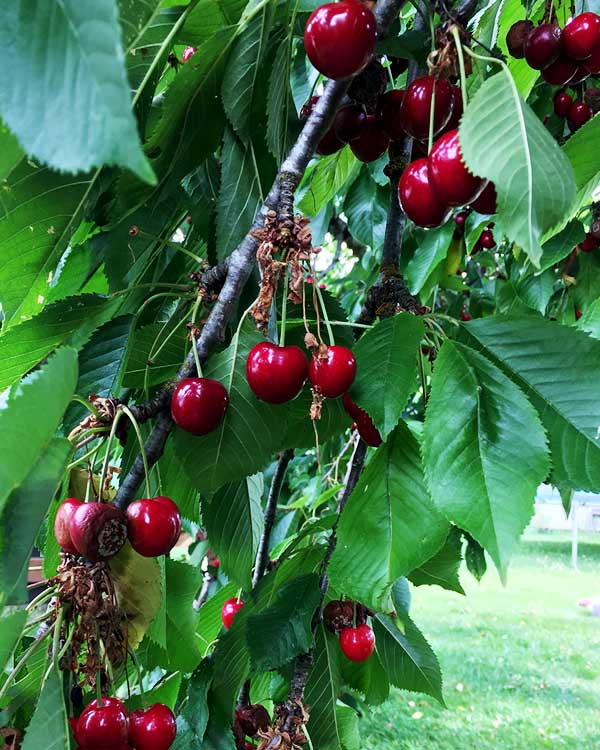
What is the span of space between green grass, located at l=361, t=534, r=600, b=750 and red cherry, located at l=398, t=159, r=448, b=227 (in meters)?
3.15

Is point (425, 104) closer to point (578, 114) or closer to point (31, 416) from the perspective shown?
point (31, 416)

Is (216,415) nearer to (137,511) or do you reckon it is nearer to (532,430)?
(137,511)

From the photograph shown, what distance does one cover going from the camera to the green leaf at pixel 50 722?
0.62 meters

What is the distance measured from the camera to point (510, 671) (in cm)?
600

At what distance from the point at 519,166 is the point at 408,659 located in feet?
2.91

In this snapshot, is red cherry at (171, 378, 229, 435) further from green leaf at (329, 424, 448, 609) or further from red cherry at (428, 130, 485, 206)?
red cherry at (428, 130, 485, 206)

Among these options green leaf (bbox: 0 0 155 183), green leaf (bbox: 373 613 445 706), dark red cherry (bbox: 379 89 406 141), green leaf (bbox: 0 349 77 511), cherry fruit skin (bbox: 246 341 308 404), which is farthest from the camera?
green leaf (bbox: 373 613 445 706)

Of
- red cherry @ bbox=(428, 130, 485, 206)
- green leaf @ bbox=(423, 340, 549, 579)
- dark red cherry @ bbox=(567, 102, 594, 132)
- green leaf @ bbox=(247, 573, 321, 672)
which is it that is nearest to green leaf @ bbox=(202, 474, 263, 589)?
green leaf @ bbox=(247, 573, 321, 672)

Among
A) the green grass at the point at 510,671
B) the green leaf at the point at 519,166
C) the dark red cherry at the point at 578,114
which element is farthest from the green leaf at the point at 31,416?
the green grass at the point at 510,671

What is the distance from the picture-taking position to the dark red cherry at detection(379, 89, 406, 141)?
0.87 m

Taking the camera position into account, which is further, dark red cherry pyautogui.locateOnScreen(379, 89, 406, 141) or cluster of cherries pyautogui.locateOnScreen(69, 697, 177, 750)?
dark red cherry pyautogui.locateOnScreen(379, 89, 406, 141)

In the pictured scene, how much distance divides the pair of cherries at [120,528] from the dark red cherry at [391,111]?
57 centimetres

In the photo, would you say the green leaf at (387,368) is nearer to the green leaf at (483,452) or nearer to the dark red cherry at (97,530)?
the green leaf at (483,452)

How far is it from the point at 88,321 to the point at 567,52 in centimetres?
78
